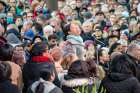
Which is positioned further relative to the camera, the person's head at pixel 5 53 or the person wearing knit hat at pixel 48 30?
the person wearing knit hat at pixel 48 30

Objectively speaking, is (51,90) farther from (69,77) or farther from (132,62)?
(132,62)

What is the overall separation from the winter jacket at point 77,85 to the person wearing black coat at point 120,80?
20 centimetres

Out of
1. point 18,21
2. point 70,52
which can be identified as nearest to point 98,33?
point 18,21

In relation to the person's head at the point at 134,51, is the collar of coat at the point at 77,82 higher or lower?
lower

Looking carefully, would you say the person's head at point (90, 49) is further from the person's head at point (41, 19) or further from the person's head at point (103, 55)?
the person's head at point (41, 19)

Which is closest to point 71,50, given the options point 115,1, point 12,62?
point 12,62

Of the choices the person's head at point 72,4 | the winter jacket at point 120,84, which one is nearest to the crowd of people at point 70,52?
the winter jacket at point 120,84

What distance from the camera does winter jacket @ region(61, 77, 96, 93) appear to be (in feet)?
29.3

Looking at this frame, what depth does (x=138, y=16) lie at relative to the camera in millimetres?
21078

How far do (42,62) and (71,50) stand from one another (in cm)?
219

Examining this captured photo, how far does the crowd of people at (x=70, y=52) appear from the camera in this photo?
8938 millimetres

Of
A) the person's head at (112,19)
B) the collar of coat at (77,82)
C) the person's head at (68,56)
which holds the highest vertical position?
the person's head at (68,56)

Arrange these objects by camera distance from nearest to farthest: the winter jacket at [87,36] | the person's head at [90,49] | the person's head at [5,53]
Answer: the person's head at [5,53], the person's head at [90,49], the winter jacket at [87,36]

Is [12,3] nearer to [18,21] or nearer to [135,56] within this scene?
[18,21]
